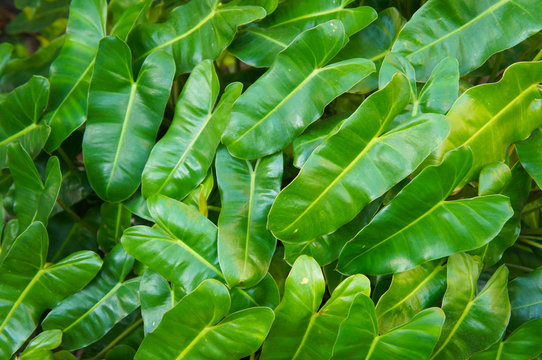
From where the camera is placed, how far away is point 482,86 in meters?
0.92

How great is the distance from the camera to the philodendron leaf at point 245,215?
92 cm

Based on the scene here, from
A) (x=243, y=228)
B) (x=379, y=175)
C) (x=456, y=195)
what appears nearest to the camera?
(x=379, y=175)

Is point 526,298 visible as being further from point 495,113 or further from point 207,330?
point 207,330

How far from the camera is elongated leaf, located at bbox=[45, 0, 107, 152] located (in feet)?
3.89

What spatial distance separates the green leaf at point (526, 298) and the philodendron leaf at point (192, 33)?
855 mm

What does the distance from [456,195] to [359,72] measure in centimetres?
36

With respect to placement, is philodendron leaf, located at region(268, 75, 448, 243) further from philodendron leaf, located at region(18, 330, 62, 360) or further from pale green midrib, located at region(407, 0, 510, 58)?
philodendron leaf, located at region(18, 330, 62, 360)

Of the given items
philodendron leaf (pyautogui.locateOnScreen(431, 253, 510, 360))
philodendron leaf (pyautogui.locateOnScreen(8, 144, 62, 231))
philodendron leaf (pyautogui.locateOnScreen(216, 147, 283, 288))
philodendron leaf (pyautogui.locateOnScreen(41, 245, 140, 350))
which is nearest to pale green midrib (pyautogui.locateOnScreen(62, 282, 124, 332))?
philodendron leaf (pyautogui.locateOnScreen(41, 245, 140, 350))

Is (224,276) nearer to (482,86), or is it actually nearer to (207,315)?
(207,315)

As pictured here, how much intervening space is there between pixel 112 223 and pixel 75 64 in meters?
0.42

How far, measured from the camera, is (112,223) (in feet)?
3.92

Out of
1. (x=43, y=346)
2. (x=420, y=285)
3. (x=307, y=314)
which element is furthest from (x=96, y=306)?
(x=420, y=285)

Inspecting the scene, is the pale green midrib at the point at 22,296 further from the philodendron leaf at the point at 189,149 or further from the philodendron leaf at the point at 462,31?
the philodendron leaf at the point at 462,31

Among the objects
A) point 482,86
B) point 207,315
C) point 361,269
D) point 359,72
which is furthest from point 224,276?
point 482,86
